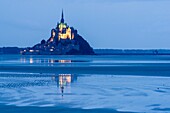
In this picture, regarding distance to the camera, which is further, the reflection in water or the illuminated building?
the illuminated building

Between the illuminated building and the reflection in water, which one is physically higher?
the illuminated building

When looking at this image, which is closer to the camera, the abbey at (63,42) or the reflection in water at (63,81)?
the reflection in water at (63,81)

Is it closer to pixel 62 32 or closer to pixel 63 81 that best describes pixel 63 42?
pixel 62 32

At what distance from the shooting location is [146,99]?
17.4m

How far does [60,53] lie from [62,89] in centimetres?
13448

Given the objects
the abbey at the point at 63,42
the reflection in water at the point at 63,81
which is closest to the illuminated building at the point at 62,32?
the abbey at the point at 63,42

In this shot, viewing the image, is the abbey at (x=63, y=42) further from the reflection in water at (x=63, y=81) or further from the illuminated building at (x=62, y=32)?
the reflection in water at (x=63, y=81)

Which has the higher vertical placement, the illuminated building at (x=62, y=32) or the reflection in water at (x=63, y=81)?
the illuminated building at (x=62, y=32)

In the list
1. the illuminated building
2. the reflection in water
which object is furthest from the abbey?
the reflection in water

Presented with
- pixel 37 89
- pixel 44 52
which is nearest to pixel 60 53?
pixel 44 52

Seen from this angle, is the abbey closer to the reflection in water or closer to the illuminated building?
the illuminated building

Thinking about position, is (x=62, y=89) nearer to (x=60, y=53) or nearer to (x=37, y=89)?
(x=37, y=89)

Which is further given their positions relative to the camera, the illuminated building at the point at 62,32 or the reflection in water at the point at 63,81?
the illuminated building at the point at 62,32

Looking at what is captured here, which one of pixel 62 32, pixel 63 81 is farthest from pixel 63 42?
pixel 63 81
